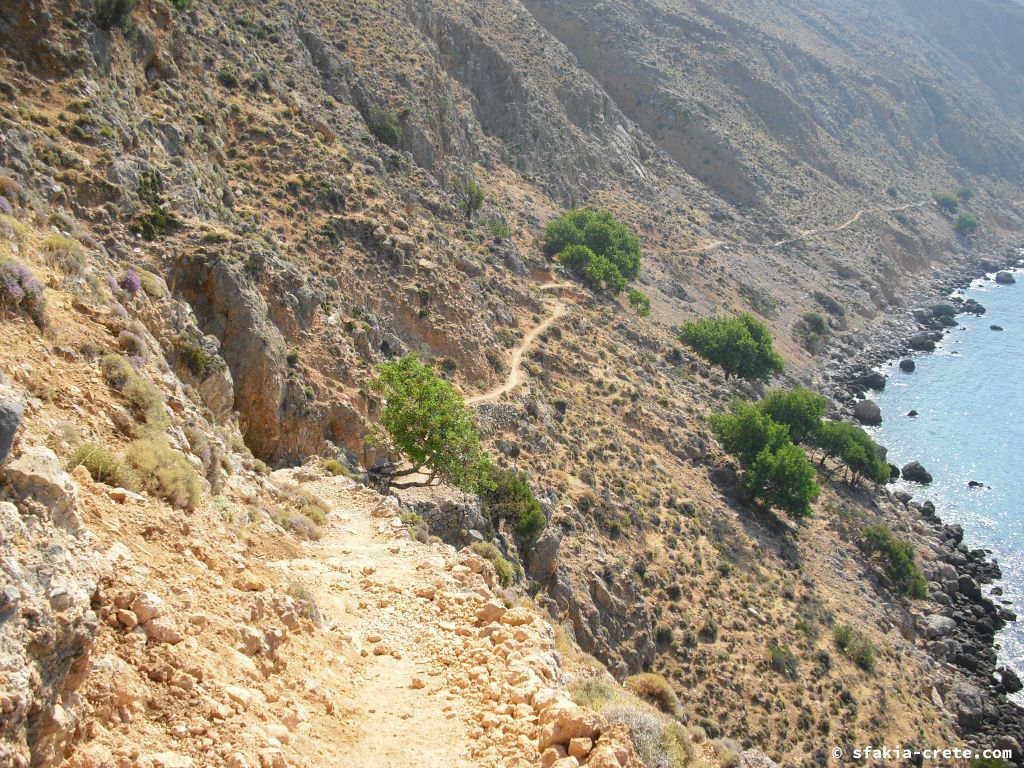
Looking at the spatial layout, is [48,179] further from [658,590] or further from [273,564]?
[658,590]

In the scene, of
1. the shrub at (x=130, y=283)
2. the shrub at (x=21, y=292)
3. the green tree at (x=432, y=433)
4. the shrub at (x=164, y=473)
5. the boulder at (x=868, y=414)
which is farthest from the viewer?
the boulder at (x=868, y=414)

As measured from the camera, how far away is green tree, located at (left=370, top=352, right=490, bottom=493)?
102 feet

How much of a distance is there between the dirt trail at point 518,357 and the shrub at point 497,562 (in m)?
18.1

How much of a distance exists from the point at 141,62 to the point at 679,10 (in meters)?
126

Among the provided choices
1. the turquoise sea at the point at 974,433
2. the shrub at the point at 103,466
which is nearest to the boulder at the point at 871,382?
the turquoise sea at the point at 974,433

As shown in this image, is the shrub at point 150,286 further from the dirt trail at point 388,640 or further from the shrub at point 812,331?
the shrub at point 812,331

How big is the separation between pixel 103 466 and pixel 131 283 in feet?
40.7

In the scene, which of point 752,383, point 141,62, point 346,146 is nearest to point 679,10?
point 752,383

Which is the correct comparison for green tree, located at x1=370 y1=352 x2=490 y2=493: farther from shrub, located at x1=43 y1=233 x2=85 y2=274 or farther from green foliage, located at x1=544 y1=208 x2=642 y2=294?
green foliage, located at x1=544 y1=208 x2=642 y2=294

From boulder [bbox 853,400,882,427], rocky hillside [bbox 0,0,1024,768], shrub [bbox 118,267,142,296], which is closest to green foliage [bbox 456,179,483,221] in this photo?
rocky hillside [bbox 0,0,1024,768]

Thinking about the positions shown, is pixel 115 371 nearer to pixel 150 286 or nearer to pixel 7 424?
pixel 7 424

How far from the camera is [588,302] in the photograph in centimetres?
6950

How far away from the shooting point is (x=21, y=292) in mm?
14008

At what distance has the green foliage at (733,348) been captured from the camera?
2908 inches
